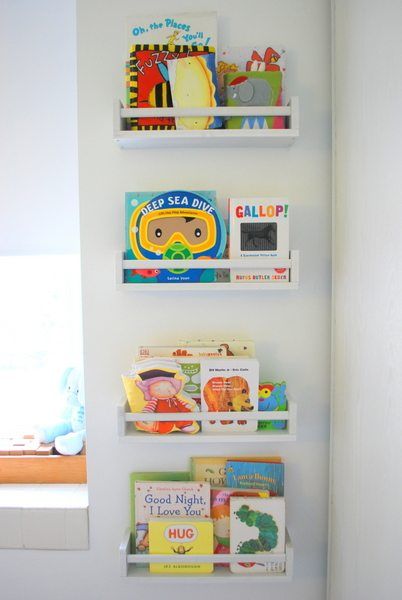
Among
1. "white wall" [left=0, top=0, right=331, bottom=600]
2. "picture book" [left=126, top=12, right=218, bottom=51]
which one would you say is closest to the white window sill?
"white wall" [left=0, top=0, right=331, bottom=600]

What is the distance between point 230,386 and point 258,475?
323 millimetres

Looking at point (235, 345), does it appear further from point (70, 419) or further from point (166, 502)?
point (70, 419)

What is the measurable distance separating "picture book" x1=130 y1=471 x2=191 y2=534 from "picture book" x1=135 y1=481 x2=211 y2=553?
0.14 ft

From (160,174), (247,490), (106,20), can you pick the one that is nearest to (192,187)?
(160,174)

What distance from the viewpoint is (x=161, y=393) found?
4.25ft

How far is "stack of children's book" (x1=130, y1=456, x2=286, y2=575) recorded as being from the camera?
136cm

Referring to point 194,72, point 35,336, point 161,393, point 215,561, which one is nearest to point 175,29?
point 194,72

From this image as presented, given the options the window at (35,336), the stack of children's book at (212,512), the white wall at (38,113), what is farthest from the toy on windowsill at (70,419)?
the white wall at (38,113)

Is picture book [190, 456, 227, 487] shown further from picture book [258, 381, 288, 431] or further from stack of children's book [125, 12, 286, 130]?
stack of children's book [125, 12, 286, 130]

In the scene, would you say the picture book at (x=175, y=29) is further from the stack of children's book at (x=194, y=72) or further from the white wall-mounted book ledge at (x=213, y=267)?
the white wall-mounted book ledge at (x=213, y=267)

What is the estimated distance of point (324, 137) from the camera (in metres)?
1.38

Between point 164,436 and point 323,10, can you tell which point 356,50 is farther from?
point 164,436

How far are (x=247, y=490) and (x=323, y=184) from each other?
0.92 m

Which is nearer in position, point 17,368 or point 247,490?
point 247,490
